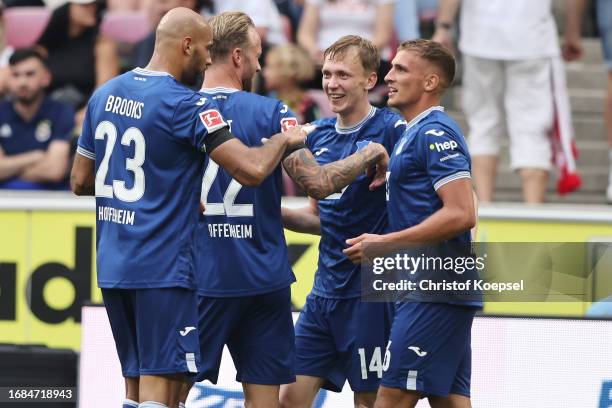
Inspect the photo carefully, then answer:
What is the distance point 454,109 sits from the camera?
12555 mm

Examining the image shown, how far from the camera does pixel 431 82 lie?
266 inches

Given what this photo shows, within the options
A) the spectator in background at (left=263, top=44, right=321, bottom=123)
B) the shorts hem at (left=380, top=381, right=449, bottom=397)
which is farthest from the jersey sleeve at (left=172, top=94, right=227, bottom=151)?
the spectator in background at (left=263, top=44, right=321, bottom=123)

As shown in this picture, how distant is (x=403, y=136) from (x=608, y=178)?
5.66 metres

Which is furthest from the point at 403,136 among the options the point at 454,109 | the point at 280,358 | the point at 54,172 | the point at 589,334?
the point at 454,109

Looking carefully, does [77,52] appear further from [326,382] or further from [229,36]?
[326,382]

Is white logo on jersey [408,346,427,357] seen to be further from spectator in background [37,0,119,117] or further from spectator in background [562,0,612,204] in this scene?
spectator in background [37,0,119,117]

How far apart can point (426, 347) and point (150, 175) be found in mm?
1494

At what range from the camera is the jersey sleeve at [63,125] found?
36.8 feet

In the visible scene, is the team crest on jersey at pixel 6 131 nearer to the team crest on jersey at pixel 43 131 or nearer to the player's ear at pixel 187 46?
the team crest on jersey at pixel 43 131

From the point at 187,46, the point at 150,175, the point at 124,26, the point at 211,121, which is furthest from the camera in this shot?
the point at 124,26

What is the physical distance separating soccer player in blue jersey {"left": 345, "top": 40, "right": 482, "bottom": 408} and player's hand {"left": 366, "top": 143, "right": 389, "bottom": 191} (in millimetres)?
228

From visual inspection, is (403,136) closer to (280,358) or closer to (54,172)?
(280,358)

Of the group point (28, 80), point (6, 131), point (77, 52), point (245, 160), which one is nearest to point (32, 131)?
point (6, 131)

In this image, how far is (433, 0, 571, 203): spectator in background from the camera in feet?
36.2
